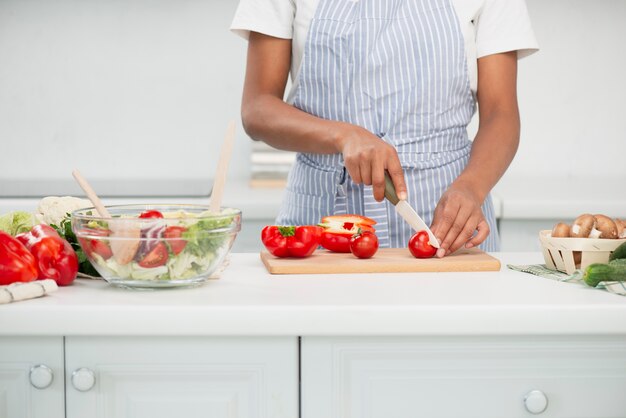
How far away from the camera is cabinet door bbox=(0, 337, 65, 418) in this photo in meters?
1.16

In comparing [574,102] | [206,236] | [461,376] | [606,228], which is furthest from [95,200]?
[574,102]

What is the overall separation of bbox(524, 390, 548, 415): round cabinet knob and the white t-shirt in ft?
2.87

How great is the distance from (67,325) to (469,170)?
2.88 feet

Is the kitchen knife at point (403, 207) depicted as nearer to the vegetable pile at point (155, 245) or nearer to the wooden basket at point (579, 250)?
the wooden basket at point (579, 250)

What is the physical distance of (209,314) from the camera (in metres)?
1.14

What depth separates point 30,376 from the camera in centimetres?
116

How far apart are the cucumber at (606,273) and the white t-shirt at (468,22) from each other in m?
0.69

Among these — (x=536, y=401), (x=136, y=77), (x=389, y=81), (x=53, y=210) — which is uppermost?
(x=136, y=77)

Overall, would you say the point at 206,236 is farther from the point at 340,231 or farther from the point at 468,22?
the point at 468,22

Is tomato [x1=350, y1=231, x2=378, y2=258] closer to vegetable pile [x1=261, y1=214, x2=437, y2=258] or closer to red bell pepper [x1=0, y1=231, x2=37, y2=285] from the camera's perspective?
vegetable pile [x1=261, y1=214, x2=437, y2=258]

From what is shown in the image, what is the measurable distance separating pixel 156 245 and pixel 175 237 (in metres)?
0.03

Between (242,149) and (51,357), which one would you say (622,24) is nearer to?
(242,149)

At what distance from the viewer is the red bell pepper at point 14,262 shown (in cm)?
121

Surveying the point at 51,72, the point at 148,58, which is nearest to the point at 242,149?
the point at 148,58
